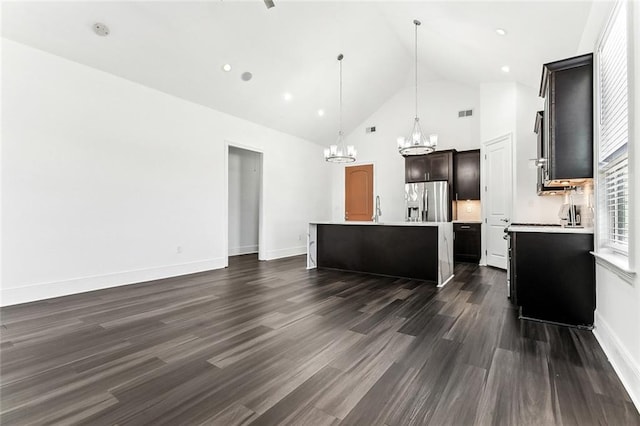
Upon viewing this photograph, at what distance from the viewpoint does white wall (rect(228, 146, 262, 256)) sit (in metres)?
8.01

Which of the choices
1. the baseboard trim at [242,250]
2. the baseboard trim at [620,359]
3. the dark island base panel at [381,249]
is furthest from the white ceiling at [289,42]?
the baseboard trim at [242,250]

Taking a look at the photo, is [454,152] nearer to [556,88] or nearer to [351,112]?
[351,112]

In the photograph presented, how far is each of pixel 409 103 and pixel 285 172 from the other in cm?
380

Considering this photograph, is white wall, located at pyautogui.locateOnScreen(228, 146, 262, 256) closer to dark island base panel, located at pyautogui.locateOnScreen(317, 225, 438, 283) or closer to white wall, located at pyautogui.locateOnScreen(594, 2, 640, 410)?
dark island base panel, located at pyautogui.locateOnScreen(317, 225, 438, 283)

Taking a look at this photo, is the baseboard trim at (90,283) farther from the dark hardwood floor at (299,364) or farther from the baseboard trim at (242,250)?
the baseboard trim at (242,250)

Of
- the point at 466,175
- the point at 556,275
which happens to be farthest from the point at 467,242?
the point at 556,275

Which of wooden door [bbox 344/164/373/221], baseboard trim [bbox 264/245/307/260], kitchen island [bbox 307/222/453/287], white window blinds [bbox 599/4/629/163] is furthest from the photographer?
wooden door [bbox 344/164/373/221]

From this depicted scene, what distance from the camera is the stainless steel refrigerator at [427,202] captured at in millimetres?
6973

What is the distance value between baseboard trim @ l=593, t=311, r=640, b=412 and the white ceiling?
10.1 feet

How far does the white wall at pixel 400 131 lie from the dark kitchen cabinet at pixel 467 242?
1.75 m

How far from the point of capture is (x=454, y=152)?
7.06 m

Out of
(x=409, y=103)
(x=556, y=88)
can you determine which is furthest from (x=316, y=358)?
(x=409, y=103)

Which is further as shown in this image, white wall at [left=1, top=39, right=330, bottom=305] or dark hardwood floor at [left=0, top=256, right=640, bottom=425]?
white wall at [left=1, top=39, right=330, bottom=305]

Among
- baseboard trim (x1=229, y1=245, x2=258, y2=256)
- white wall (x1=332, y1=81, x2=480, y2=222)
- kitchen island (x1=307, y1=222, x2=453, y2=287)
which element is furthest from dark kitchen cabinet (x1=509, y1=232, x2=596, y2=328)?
baseboard trim (x1=229, y1=245, x2=258, y2=256)
